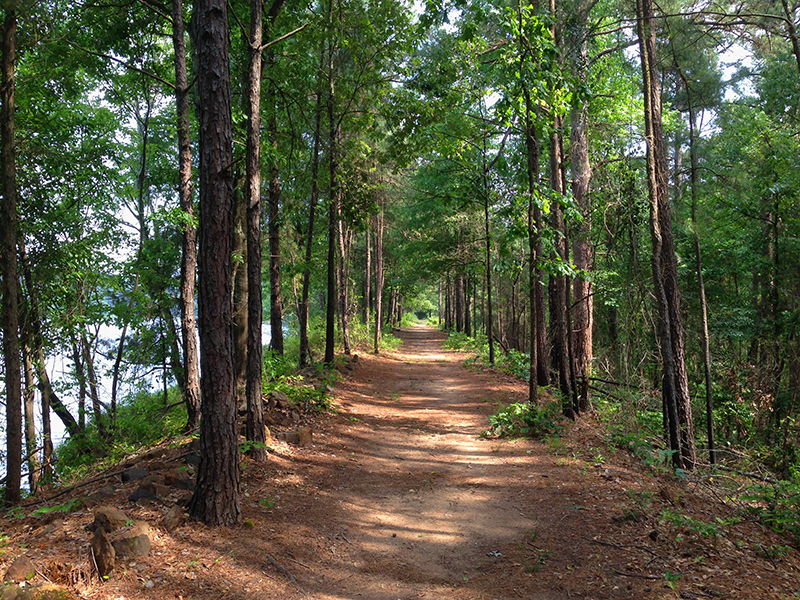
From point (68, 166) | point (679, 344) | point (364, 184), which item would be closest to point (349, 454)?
point (679, 344)

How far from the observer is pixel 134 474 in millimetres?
5359

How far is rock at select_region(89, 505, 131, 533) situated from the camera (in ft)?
12.6

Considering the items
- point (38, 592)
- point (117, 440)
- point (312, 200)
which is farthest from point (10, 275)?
point (312, 200)

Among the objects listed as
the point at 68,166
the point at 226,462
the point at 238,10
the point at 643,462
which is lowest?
the point at 643,462

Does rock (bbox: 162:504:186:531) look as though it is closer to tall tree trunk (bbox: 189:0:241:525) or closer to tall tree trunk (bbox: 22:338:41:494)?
tall tree trunk (bbox: 189:0:241:525)

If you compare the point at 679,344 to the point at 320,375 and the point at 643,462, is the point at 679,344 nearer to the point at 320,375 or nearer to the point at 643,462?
the point at 643,462

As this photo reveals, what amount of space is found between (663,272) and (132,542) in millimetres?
7735

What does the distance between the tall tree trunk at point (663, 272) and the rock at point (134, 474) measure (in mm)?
7249

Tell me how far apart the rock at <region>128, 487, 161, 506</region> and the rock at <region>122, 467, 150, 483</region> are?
718 mm

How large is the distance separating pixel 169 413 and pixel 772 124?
66.4 ft

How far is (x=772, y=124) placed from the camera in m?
15.8

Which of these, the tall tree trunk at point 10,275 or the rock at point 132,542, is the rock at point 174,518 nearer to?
the rock at point 132,542

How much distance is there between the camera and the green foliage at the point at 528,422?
8.50 m

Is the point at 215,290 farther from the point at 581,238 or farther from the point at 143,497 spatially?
the point at 581,238
